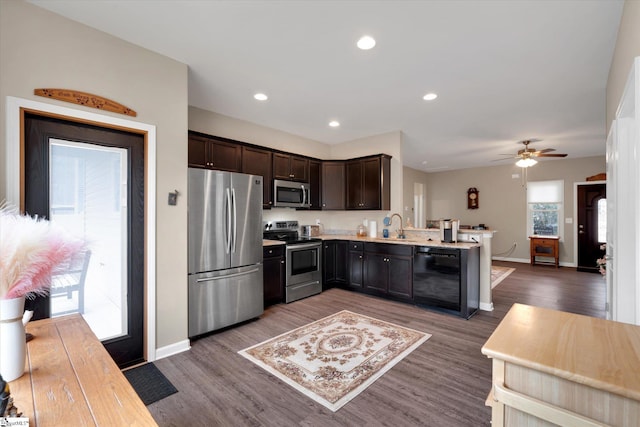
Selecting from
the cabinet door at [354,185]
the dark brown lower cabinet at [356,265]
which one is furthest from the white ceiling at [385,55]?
the dark brown lower cabinet at [356,265]

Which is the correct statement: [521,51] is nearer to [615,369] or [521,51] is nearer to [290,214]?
[615,369]

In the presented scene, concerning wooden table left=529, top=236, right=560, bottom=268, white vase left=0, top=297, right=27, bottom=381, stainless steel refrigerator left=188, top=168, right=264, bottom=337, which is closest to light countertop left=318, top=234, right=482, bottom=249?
stainless steel refrigerator left=188, top=168, right=264, bottom=337

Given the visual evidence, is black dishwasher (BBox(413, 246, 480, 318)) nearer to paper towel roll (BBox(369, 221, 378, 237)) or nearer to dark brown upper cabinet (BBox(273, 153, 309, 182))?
paper towel roll (BBox(369, 221, 378, 237))

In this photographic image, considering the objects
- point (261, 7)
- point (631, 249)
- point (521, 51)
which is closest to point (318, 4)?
point (261, 7)

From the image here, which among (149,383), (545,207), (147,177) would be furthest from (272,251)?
(545,207)

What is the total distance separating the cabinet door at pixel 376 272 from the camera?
4.48 meters

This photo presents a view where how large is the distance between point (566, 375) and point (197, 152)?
3880 mm

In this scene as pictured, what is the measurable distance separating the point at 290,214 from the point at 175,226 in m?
2.58

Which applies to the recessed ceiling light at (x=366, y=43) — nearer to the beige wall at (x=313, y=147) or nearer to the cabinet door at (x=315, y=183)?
the beige wall at (x=313, y=147)

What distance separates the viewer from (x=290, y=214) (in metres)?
5.19

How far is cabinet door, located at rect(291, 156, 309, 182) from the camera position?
16.1ft

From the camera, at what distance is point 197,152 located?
12.0 ft

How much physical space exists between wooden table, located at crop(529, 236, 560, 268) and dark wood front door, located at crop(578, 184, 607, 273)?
1.55 ft

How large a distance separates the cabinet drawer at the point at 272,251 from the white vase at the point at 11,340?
287 centimetres
